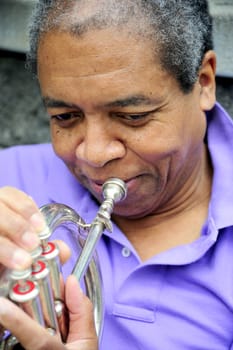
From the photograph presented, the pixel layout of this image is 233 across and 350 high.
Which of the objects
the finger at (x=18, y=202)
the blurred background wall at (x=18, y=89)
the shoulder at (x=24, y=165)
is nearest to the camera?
the finger at (x=18, y=202)

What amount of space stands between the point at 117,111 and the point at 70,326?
1.54 ft

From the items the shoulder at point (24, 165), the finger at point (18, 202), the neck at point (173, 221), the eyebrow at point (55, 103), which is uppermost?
the eyebrow at point (55, 103)

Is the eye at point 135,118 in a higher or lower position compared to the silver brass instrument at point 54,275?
higher

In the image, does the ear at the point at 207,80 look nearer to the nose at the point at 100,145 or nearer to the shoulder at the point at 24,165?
the nose at the point at 100,145

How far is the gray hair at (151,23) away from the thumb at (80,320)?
0.54 meters

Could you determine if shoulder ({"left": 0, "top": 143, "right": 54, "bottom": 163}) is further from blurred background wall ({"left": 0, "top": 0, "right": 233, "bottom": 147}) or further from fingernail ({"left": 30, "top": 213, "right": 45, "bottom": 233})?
fingernail ({"left": 30, "top": 213, "right": 45, "bottom": 233})

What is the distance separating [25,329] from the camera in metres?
1.03

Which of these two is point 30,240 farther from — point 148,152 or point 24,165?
point 24,165

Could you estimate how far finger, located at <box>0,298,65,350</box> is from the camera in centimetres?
101

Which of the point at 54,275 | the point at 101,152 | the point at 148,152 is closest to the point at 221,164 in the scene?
the point at 148,152

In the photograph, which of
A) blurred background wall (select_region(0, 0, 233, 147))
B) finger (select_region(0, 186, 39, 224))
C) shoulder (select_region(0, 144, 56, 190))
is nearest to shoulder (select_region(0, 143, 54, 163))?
shoulder (select_region(0, 144, 56, 190))

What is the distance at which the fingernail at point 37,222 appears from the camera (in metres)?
1.08

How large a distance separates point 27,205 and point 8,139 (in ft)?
4.99

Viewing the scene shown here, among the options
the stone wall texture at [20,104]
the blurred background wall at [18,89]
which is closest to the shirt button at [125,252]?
the blurred background wall at [18,89]
